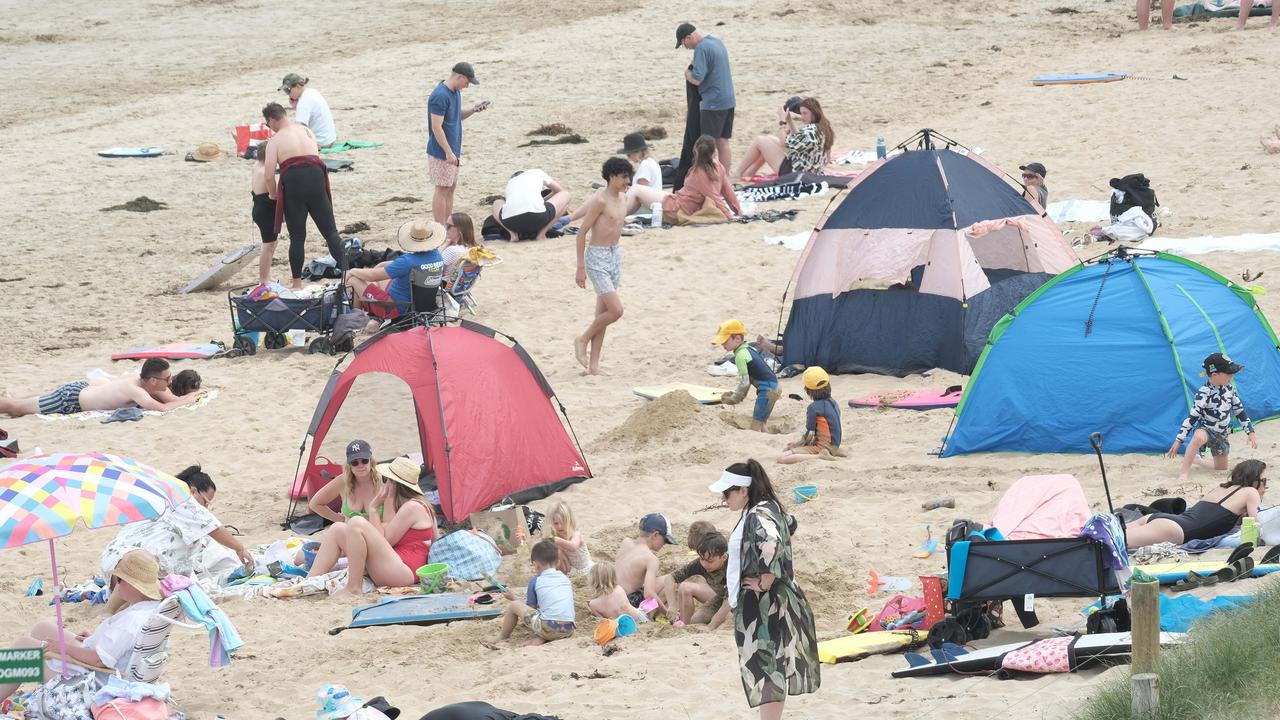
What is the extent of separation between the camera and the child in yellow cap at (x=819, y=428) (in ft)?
36.0

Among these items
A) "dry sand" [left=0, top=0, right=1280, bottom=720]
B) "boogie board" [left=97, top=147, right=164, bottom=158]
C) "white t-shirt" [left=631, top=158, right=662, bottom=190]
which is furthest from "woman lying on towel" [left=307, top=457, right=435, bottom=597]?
"boogie board" [left=97, top=147, right=164, bottom=158]

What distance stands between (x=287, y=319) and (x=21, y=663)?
8354mm

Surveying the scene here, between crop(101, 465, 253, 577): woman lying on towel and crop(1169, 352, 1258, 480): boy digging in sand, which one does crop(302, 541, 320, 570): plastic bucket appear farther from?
crop(1169, 352, 1258, 480): boy digging in sand

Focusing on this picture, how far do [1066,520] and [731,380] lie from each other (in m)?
5.02

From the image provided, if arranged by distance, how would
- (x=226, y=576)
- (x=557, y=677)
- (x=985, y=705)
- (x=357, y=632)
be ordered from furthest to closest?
(x=226, y=576)
(x=357, y=632)
(x=557, y=677)
(x=985, y=705)

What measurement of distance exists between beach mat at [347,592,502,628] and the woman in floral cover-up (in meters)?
2.71

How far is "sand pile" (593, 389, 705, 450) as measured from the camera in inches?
461

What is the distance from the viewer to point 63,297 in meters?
16.1

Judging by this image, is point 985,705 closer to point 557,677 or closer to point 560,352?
point 557,677

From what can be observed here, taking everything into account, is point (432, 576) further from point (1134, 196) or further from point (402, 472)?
point (1134, 196)

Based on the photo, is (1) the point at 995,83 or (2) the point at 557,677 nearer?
(2) the point at 557,677

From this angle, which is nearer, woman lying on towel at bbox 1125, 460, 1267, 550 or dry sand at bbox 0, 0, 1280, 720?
dry sand at bbox 0, 0, 1280, 720

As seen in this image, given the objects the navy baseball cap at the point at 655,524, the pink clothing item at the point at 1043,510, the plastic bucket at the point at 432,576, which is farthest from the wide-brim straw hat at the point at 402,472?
the pink clothing item at the point at 1043,510

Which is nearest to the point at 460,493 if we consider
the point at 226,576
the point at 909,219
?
the point at 226,576
